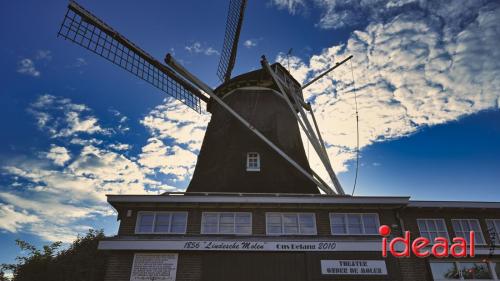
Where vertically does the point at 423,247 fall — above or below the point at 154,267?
above

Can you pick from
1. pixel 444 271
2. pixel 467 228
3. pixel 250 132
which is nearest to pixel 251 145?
pixel 250 132

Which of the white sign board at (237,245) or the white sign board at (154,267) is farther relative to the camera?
the white sign board at (237,245)

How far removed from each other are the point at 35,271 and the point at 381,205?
33609 mm

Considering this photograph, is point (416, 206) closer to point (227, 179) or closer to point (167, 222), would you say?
point (227, 179)

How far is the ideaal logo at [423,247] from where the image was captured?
14.1m

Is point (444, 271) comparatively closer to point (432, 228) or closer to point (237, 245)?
point (432, 228)

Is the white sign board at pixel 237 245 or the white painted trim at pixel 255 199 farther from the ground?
the white painted trim at pixel 255 199

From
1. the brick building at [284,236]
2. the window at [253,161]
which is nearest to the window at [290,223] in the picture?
the brick building at [284,236]

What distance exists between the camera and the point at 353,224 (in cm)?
1569

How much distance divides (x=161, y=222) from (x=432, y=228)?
14855 mm

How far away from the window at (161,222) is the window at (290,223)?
4.52 meters

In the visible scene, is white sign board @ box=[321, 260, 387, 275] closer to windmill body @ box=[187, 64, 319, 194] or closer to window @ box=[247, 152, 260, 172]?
windmill body @ box=[187, 64, 319, 194]

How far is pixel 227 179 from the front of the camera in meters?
17.6

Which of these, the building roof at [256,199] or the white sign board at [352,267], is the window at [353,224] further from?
the white sign board at [352,267]
